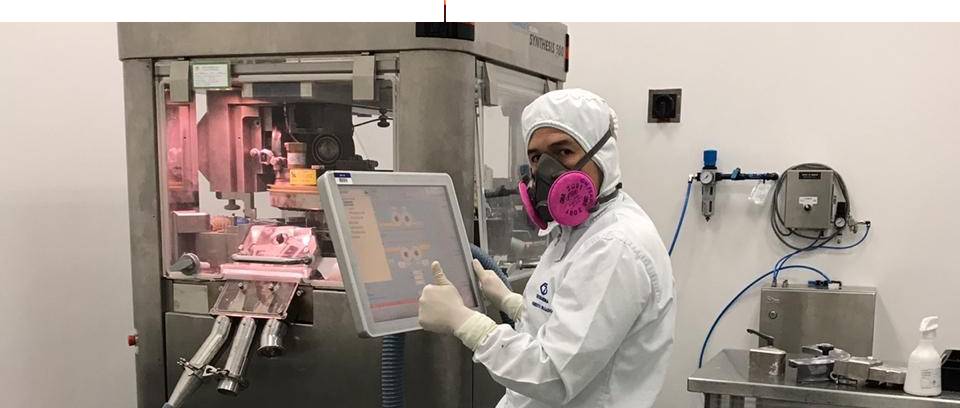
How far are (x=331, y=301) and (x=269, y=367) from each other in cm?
26

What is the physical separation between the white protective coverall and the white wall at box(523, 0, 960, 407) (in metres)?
1.68

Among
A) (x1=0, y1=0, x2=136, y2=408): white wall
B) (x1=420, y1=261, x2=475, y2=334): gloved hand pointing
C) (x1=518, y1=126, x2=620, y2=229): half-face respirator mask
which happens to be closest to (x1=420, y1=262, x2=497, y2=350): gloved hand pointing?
(x1=420, y1=261, x2=475, y2=334): gloved hand pointing

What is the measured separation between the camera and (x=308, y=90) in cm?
176

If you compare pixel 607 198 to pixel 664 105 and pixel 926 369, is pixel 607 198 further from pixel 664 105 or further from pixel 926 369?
pixel 664 105

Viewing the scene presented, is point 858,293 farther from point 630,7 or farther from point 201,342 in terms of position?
point 201,342

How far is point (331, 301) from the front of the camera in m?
1.73

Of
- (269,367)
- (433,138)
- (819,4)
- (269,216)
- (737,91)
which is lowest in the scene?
(269,367)

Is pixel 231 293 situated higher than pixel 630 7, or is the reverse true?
pixel 630 7

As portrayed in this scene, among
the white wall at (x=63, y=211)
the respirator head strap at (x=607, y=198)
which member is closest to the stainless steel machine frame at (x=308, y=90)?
the respirator head strap at (x=607, y=198)

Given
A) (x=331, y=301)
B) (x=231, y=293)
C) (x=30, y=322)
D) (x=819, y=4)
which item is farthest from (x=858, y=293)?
(x=30, y=322)

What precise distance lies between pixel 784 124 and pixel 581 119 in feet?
6.00

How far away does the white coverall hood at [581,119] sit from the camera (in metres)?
1.31

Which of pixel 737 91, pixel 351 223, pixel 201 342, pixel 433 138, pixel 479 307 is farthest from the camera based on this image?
pixel 737 91

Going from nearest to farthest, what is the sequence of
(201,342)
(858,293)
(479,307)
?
(479,307), (201,342), (858,293)
